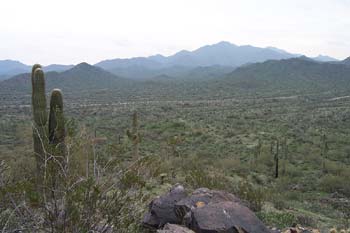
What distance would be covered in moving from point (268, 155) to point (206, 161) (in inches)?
144

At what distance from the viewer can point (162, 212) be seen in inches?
292

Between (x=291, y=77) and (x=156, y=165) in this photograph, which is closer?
(x=156, y=165)

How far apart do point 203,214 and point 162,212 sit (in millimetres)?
1344

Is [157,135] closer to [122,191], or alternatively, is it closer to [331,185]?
[331,185]

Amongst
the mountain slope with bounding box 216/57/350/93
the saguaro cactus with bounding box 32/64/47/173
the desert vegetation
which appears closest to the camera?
the desert vegetation

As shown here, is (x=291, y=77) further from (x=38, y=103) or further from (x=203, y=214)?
(x=203, y=214)

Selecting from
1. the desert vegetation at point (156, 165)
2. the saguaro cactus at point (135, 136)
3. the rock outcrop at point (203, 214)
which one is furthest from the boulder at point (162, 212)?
the saguaro cactus at point (135, 136)

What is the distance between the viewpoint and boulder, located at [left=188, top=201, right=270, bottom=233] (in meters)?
5.93

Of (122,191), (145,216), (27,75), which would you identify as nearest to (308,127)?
(145,216)

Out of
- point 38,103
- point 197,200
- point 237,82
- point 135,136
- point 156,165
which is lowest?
point 237,82

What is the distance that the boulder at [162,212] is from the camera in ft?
23.9

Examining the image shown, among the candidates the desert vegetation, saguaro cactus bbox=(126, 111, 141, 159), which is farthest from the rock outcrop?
saguaro cactus bbox=(126, 111, 141, 159)

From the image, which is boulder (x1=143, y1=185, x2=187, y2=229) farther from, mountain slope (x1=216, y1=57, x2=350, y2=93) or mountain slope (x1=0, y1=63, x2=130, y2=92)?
mountain slope (x1=0, y1=63, x2=130, y2=92)

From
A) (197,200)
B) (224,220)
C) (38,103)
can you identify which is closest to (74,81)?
(38,103)
